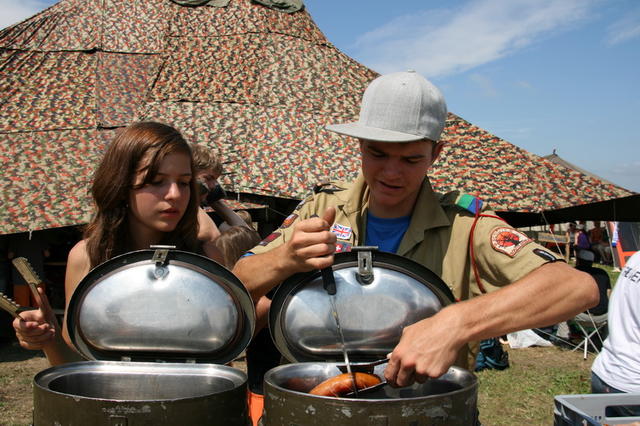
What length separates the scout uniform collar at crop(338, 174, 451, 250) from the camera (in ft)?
5.99

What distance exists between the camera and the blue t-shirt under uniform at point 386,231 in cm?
188

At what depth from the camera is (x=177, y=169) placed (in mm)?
1951

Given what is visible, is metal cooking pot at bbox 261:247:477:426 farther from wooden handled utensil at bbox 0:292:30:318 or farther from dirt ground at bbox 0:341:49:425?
dirt ground at bbox 0:341:49:425

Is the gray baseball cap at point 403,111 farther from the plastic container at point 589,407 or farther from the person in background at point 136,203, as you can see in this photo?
the plastic container at point 589,407

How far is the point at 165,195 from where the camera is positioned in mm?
1940

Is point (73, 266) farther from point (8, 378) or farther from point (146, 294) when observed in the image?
point (8, 378)

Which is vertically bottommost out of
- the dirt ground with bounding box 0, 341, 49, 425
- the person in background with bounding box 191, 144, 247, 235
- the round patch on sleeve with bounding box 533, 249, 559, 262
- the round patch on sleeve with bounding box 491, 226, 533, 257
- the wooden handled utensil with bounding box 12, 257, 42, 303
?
the dirt ground with bounding box 0, 341, 49, 425

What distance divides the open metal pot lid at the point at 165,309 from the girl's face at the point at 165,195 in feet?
1.26

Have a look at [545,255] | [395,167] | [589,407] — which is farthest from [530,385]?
[395,167]

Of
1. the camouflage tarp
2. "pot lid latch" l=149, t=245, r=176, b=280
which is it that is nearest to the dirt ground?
the camouflage tarp

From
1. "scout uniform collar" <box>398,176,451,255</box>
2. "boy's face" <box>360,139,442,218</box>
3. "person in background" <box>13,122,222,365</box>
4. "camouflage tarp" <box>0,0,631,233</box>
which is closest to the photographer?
"boy's face" <box>360,139,442,218</box>

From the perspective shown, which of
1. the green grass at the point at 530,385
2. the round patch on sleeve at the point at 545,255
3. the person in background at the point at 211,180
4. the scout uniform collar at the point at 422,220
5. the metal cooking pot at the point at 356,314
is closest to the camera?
the metal cooking pot at the point at 356,314

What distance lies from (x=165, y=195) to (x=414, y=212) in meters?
0.88

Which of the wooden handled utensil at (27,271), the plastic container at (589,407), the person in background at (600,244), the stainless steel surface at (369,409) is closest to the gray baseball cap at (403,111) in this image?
the stainless steel surface at (369,409)
